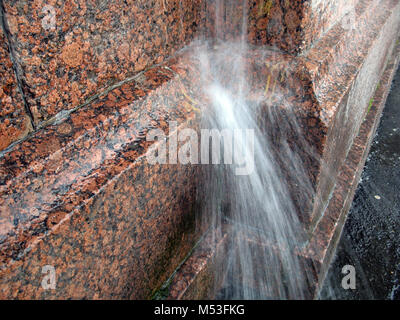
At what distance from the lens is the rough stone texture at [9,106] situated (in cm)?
107

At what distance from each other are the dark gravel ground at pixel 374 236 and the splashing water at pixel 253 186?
40 cm

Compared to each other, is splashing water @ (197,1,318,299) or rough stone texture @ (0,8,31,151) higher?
rough stone texture @ (0,8,31,151)

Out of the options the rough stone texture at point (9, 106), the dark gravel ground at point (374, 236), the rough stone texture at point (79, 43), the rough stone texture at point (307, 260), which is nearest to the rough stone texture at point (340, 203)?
the rough stone texture at point (307, 260)

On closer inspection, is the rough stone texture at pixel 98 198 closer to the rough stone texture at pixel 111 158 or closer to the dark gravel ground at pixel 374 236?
the rough stone texture at pixel 111 158

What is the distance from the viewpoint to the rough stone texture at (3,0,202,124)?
1106 millimetres

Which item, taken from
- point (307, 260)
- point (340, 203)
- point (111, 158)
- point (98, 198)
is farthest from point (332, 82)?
point (98, 198)

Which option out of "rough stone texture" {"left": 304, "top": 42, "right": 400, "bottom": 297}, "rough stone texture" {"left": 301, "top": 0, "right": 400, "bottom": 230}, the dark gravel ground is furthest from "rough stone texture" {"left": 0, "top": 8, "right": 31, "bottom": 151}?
the dark gravel ground

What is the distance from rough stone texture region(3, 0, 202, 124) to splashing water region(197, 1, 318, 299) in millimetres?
393

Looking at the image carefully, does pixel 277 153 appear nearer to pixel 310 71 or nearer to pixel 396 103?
pixel 310 71

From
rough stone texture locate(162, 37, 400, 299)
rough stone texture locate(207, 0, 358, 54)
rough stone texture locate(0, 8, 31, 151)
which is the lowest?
rough stone texture locate(162, 37, 400, 299)

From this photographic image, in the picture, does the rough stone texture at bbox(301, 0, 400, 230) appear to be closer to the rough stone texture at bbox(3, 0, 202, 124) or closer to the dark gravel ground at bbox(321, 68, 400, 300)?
the dark gravel ground at bbox(321, 68, 400, 300)

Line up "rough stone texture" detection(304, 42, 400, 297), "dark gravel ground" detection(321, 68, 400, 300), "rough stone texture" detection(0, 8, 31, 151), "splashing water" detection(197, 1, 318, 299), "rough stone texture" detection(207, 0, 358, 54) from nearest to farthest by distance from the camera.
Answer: "rough stone texture" detection(0, 8, 31, 151) < "rough stone texture" detection(207, 0, 358, 54) < "splashing water" detection(197, 1, 318, 299) < "rough stone texture" detection(304, 42, 400, 297) < "dark gravel ground" detection(321, 68, 400, 300)

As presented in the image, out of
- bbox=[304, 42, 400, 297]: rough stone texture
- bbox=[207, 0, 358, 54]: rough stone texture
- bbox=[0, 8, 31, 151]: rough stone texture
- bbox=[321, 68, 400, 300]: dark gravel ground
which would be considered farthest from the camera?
bbox=[321, 68, 400, 300]: dark gravel ground

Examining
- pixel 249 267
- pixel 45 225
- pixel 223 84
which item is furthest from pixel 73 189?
pixel 249 267
